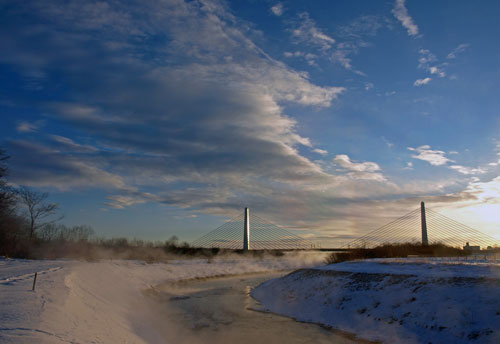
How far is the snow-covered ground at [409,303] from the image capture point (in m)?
15.3

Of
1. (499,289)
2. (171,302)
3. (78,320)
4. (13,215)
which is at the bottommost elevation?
(171,302)

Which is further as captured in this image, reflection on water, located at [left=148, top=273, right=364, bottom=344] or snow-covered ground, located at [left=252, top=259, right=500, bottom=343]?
reflection on water, located at [left=148, top=273, right=364, bottom=344]

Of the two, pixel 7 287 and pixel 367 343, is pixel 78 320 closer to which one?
pixel 7 287

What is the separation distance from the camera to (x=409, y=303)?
19312mm

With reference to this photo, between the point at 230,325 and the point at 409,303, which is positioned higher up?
the point at 409,303

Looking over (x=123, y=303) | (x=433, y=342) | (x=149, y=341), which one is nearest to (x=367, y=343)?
(x=433, y=342)

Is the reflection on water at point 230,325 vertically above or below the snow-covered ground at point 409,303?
below

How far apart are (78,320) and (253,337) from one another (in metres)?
9.39

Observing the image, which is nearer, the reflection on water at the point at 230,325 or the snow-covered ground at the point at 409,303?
the snow-covered ground at the point at 409,303

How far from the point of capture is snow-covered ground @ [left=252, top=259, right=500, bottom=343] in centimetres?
1534

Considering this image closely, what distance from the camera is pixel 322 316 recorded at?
23.7 metres

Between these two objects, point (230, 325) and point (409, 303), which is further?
point (230, 325)

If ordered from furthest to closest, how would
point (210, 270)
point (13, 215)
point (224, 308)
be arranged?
point (210, 270), point (13, 215), point (224, 308)

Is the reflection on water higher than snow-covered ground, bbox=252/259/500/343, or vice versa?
snow-covered ground, bbox=252/259/500/343
